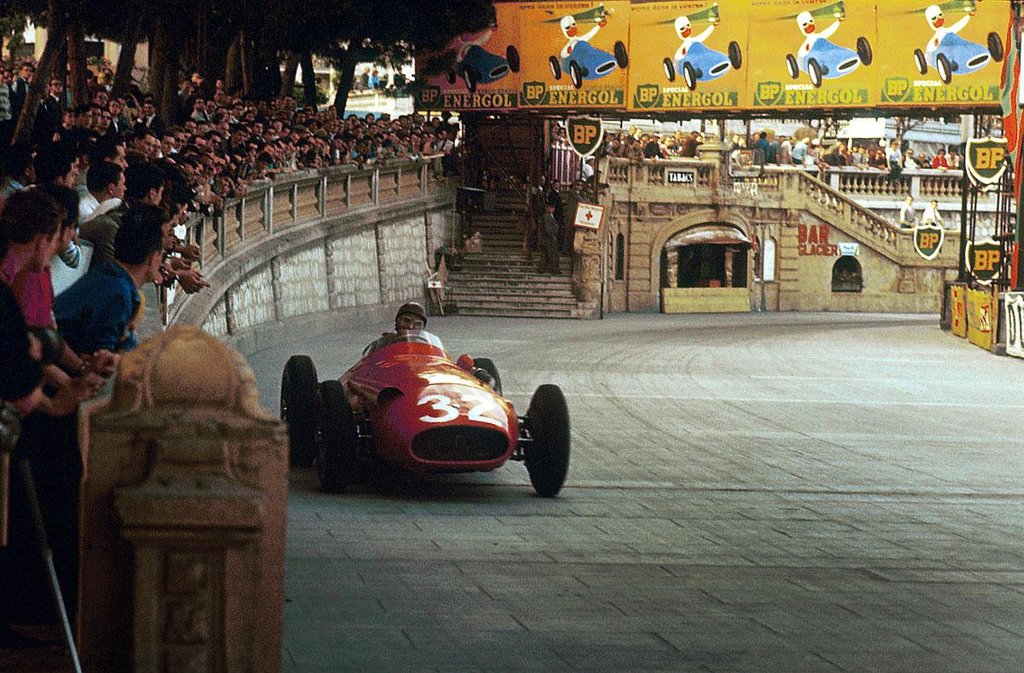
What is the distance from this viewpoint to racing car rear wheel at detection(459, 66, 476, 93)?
43.4 meters

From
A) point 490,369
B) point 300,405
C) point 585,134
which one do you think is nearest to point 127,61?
point 585,134

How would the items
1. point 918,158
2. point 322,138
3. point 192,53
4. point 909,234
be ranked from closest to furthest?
1. point 322,138
2. point 192,53
3. point 909,234
4. point 918,158

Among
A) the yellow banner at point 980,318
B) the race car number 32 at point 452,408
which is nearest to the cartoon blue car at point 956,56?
the yellow banner at point 980,318

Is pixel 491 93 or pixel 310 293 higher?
pixel 491 93

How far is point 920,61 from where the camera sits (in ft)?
132

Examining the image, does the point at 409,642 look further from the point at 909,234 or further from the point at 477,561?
the point at 909,234

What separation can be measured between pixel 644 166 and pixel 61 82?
71.4ft

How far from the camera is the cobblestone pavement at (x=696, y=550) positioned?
7.02 metres

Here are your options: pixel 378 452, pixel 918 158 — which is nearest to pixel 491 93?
pixel 918 158

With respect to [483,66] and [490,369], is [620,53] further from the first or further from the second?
[490,369]

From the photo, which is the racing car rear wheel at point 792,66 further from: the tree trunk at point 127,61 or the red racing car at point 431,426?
the red racing car at point 431,426

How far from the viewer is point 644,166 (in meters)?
48.8

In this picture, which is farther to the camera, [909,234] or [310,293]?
[909,234]

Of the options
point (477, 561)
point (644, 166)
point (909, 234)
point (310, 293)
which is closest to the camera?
point (477, 561)
